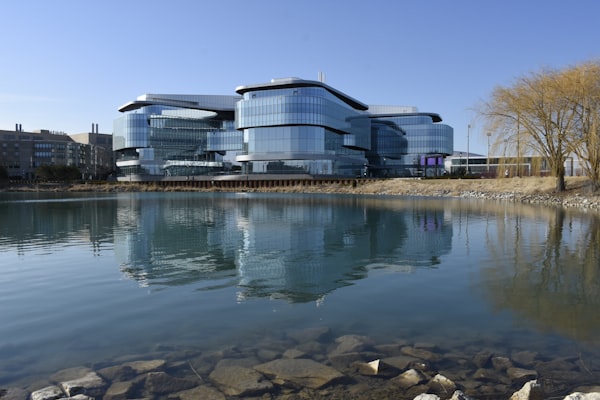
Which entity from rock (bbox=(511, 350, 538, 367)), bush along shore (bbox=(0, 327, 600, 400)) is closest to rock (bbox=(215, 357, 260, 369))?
bush along shore (bbox=(0, 327, 600, 400))

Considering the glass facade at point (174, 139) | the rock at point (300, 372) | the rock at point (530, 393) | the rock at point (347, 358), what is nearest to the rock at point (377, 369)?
the rock at point (347, 358)

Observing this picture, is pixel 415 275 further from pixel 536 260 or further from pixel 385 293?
pixel 536 260

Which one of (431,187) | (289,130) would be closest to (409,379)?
(431,187)

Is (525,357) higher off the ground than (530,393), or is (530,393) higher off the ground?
(530,393)

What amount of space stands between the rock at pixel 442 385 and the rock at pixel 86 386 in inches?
193

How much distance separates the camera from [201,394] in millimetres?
6852

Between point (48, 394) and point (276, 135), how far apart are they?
121461 millimetres

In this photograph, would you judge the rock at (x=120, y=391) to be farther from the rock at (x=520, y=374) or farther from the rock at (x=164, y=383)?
the rock at (x=520, y=374)

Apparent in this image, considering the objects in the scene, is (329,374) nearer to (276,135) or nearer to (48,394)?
(48,394)

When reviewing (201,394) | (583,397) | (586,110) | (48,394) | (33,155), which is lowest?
(201,394)

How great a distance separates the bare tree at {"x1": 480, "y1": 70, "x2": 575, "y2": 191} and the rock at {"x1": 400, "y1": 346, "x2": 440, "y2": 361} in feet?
165

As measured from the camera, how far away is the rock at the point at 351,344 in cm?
848

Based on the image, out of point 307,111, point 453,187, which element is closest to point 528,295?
point 453,187

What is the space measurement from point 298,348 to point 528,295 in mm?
7171
